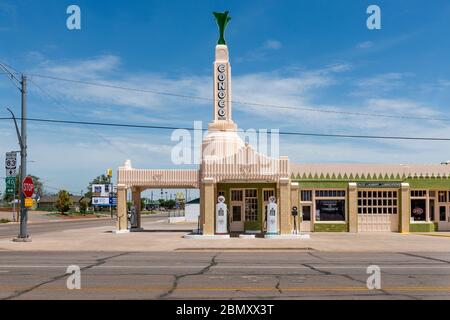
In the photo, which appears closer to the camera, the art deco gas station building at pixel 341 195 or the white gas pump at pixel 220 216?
the white gas pump at pixel 220 216

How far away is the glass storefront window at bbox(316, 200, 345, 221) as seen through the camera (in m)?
37.8

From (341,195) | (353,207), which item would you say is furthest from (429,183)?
(341,195)

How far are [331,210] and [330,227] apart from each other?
1214mm

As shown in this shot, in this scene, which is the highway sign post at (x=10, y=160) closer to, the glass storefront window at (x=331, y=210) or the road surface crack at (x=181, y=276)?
the glass storefront window at (x=331, y=210)

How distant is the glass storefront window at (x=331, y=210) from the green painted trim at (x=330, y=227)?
1.35ft

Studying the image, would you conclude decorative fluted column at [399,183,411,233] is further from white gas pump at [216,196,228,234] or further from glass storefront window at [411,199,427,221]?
white gas pump at [216,196,228,234]

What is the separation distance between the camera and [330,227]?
37594 mm

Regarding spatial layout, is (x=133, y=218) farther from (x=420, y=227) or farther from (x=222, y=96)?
(x=420, y=227)

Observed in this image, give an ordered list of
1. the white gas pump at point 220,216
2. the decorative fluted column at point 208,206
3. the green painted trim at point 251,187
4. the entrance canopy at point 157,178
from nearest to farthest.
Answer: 1. the white gas pump at point 220,216
2. the decorative fluted column at point 208,206
3. the green painted trim at point 251,187
4. the entrance canopy at point 157,178

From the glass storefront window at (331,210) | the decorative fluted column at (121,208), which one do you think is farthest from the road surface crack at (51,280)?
the glass storefront window at (331,210)

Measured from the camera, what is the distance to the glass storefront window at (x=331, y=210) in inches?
1487
